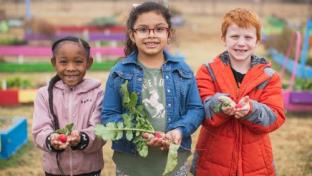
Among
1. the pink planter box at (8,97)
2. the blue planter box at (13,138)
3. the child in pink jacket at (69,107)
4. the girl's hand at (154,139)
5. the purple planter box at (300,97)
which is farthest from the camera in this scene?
the pink planter box at (8,97)

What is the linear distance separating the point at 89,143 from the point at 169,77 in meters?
0.58

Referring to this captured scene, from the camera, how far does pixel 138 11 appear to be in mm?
2643

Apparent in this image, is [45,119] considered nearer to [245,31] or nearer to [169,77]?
[169,77]

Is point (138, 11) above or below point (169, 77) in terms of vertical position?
above

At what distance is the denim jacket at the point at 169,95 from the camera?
2.62 metres

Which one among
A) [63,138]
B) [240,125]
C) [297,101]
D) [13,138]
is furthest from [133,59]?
[297,101]

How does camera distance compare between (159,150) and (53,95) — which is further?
(53,95)

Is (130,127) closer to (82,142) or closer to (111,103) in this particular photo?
(111,103)

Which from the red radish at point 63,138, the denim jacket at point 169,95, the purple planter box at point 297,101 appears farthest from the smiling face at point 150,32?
the purple planter box at point 297,101

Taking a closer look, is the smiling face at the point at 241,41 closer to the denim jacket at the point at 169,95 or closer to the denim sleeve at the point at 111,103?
the denim jacket at the point at 169,95

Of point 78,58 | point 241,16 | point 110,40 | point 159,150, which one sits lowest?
point 110,40

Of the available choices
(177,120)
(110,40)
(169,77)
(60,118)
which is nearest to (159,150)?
(177,120)

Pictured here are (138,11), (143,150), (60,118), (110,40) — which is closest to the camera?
(143,150)

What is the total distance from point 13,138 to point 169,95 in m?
3.40
